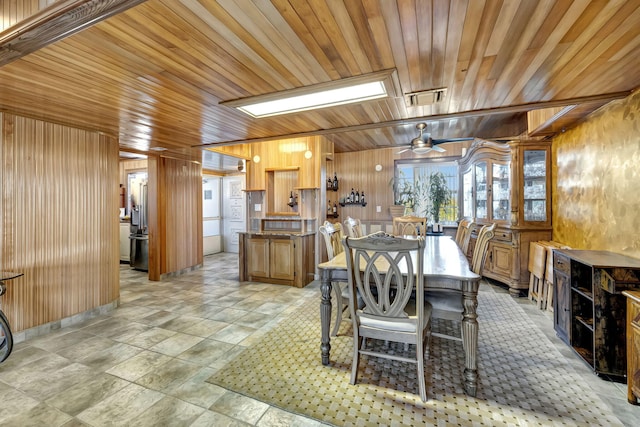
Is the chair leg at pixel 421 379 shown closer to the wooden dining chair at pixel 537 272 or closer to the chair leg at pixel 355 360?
the chair leg at pixel 355 360

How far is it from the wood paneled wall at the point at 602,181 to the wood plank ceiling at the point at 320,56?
0.94 feet

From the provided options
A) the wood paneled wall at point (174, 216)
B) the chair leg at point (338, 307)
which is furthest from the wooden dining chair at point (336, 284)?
the wood paneled wall at point (174, 216)

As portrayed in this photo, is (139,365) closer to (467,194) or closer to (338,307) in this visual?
(338,307)

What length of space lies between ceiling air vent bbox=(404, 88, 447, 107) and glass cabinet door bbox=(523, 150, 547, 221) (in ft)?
7.09

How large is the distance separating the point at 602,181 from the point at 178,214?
239 inches

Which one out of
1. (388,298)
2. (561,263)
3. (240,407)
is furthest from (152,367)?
(561,263)

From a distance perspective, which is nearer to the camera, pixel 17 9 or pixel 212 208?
pixel 17 9

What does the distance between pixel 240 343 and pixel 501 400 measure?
2.13m

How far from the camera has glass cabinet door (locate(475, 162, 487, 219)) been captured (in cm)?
443

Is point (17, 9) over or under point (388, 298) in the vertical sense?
over

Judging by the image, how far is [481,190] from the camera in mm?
4559

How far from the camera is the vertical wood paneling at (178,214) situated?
5037 millimetres

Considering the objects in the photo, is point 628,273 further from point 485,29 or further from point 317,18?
point 317,18

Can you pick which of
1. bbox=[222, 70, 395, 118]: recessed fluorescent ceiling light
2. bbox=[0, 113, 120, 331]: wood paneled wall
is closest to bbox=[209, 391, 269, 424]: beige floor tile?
bbox=[222, 70, 395, 118]: recessed fluorescent ceiling light
